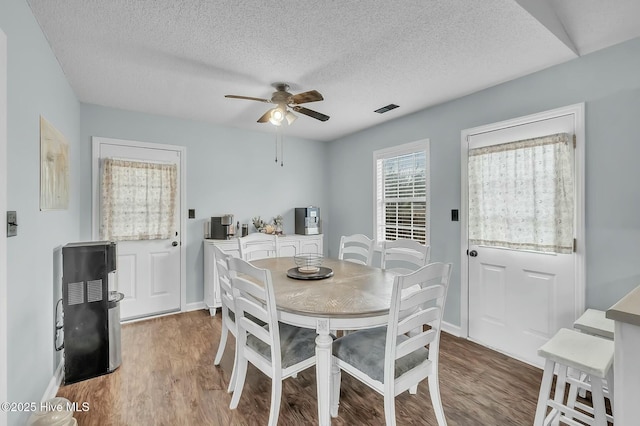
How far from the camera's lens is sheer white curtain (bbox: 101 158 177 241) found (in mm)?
3293

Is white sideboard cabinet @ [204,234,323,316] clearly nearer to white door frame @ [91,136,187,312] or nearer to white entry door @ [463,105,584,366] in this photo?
white door frame @ [91,136,187,312]

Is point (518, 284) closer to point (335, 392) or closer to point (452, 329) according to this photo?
point (452, 329)

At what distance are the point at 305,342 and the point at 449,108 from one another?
2677mm

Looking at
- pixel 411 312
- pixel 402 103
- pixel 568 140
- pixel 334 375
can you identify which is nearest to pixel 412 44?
pixel 402 103

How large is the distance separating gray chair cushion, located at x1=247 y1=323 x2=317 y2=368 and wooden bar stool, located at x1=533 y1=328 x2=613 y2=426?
1.20 m

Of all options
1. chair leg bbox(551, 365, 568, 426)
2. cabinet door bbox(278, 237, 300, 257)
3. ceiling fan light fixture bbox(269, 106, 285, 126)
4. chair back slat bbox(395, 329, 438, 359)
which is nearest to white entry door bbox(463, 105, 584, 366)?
chair leg bbox(551, 365, 568, 426)

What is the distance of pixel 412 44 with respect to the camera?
6.74ft

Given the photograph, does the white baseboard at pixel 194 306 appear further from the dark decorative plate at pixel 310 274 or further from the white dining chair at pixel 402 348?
the white dining chair at pixel 402 348

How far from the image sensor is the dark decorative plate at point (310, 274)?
2.18m

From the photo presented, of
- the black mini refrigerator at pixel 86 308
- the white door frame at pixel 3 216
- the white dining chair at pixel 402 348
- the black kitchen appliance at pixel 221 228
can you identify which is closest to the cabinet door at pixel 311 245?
the black kitchen appliance at pixel 221 228

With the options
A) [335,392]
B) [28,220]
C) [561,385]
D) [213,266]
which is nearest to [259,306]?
[335,392]

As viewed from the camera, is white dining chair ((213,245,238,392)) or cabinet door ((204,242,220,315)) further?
cabinet door ((204,242,220,315))

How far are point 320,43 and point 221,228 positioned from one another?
2576 mm

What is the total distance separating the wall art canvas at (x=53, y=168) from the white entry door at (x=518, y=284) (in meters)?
3.32
